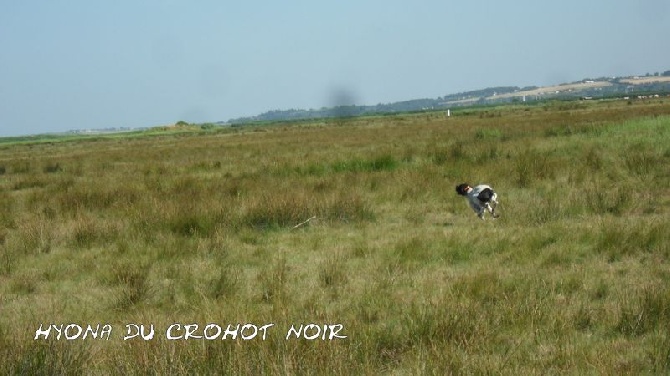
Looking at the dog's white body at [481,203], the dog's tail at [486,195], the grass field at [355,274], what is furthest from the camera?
the dog's white body at [481,203]

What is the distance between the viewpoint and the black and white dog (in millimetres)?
8773

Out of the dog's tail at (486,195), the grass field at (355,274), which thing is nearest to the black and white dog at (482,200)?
the dog's tail at (486,195)

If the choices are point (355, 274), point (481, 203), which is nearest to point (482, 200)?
point (481, 203)

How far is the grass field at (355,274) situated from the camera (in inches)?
148

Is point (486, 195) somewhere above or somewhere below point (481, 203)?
above

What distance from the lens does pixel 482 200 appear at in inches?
350

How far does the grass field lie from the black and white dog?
240 millimetres

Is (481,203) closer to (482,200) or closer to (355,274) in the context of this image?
(482,200)

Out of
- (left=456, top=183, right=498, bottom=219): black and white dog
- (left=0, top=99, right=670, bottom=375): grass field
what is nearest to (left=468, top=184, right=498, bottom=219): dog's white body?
(left=456, top=183, right=498, bottom=219): black and white dog

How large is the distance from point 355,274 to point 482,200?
3258 mm

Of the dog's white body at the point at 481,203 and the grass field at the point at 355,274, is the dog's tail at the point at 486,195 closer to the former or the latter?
the dog's white body at the point at 481,203

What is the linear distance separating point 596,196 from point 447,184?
120 inches

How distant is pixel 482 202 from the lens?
351 inches

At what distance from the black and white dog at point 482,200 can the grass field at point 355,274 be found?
24 cm
